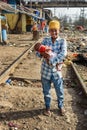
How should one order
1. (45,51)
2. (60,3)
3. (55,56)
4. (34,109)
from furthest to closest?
(60,3)
(34,109)
(55,56)
(45,51)

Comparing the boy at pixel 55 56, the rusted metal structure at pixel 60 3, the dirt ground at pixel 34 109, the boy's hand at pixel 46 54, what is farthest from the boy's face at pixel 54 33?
the rusted metal structure at pixel 60 3

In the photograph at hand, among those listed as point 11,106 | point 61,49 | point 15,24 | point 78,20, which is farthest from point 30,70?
point 78,20

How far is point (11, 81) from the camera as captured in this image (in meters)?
9.73

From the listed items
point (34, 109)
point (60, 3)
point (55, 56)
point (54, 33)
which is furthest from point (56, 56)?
point (60, 3)

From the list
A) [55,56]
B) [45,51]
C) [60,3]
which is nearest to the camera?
[45,51]

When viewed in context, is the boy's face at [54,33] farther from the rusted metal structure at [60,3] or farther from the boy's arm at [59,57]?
the rusted metal structure at [60,3]

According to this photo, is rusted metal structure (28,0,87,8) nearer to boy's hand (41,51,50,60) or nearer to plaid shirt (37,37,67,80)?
plaid shirt (37,37,67,80)

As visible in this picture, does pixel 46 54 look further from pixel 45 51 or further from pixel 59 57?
pixel 59 57

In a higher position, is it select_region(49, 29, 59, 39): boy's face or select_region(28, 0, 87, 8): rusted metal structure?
select_region(28, 0, 87, 8): rusted metal structure

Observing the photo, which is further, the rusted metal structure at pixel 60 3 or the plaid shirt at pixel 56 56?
the rusted metal structure at pixel 60 3

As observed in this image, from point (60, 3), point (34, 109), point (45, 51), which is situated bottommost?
point (34, 109)

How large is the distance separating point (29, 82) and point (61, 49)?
151 inches

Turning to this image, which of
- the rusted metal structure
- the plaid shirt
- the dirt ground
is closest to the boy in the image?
the plaid shirt

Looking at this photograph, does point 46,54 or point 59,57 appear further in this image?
point 59,57
